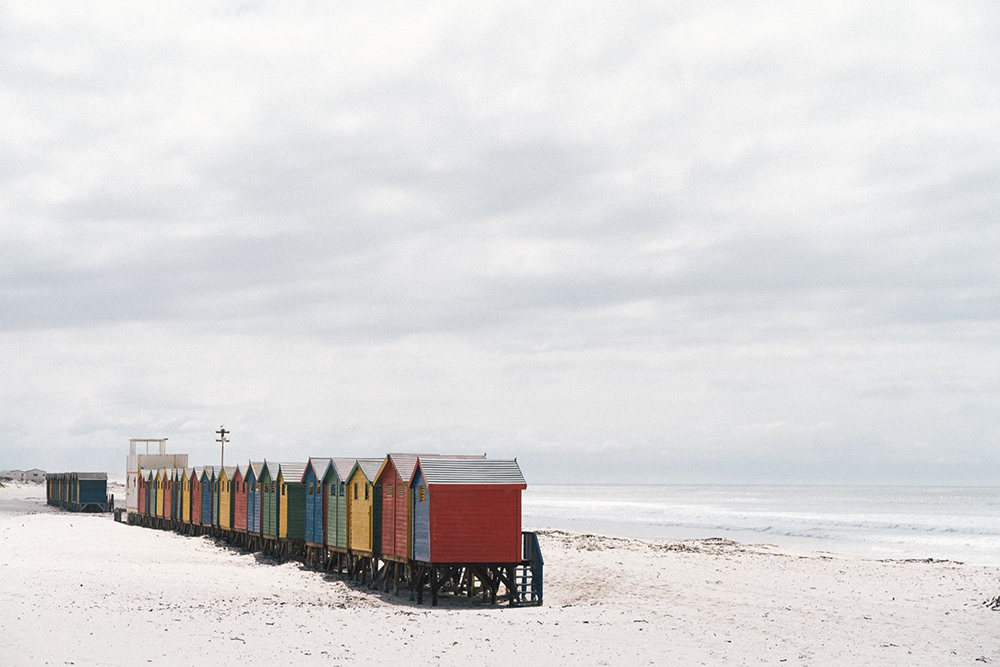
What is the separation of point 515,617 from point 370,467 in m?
9.66

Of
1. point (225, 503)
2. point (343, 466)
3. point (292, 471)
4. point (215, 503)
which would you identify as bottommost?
point (215, 503)

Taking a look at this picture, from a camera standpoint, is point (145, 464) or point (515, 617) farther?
point (145, 464)

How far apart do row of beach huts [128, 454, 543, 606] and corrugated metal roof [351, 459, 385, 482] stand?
4 centimetres

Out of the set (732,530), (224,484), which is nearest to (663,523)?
(732,530)

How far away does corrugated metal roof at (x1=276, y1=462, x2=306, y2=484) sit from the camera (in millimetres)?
42969

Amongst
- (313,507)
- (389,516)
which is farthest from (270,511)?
(389,516)

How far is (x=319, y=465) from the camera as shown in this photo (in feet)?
133

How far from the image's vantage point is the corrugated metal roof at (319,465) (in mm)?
39562

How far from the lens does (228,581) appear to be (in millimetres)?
32750

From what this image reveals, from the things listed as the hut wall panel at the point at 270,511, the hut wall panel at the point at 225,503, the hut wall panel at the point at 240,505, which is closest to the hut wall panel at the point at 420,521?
the hut wall panel at the point at 270,511

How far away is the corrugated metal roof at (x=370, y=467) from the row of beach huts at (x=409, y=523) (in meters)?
0.04

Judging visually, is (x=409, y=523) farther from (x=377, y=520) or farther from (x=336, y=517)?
(x=336, y=517)

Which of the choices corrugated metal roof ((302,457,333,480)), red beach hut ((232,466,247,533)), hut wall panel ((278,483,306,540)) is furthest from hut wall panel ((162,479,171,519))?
corrugated metal roof ((302,457,333,480))

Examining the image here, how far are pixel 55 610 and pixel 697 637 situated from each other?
13.6 metres
